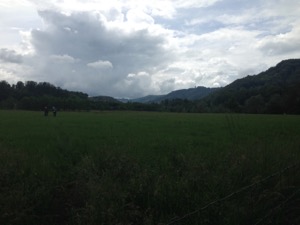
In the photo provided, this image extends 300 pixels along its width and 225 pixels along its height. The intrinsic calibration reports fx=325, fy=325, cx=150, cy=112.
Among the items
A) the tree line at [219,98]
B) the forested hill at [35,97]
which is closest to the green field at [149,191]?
the tree line at [219,98]

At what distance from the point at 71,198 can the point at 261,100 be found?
83393 mm

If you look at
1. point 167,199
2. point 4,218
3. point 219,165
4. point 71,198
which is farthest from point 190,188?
point 4,218

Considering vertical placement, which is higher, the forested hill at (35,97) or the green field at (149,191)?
the forested hill at (35,97)

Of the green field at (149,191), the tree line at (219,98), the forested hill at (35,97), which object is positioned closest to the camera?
the green field at (149,191)

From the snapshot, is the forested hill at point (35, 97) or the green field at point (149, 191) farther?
Answer: the forested hill at point (35, 97)

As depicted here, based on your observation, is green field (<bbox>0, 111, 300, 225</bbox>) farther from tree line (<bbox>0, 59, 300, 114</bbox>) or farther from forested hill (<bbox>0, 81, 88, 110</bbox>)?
forested hill (<bbox>0, 81, 88, 110</bbox>)

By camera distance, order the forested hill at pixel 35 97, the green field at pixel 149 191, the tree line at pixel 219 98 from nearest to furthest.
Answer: the green field at pixel 149 191, the tree line at pixel 219 98, the forested hill at pixel 35 97

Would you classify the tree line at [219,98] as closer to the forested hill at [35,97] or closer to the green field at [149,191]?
the forested hill at [35,97]

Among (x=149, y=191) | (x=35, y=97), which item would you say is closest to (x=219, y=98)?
(x=35, y=97)

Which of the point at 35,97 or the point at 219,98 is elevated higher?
the point at 35,97

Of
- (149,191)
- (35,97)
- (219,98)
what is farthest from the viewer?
(35,97)

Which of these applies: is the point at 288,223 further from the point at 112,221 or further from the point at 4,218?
the point at 4,218

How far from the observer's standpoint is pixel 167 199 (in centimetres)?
617

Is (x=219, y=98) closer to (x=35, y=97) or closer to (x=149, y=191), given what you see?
(x=35, y=97)
